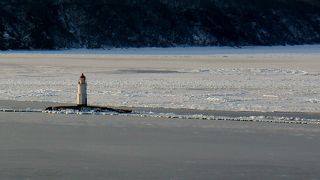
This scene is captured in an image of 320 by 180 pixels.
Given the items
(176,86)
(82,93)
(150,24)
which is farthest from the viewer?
(150,24)

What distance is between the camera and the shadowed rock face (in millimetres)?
52625

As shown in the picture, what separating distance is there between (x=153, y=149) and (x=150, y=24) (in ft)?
160

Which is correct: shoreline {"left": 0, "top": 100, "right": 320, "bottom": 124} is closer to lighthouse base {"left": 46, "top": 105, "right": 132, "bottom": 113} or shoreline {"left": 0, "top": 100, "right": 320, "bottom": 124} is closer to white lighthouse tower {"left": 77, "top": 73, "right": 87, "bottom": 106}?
lighthouse base {"left": 46, "top": 105, "right": 132, "bottom": 113}

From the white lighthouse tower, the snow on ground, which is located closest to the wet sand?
the white lighthouse tower

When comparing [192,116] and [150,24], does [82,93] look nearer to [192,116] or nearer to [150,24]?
[192,116]

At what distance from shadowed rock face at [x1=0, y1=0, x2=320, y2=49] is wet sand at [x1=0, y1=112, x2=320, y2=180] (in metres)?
38.6

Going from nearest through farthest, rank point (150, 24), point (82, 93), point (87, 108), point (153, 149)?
point (153, 149) < point (87, 108) < point (82, 93) < point (150, 24)

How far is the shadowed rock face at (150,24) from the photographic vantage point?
52625 mm

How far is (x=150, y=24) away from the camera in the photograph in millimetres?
57688

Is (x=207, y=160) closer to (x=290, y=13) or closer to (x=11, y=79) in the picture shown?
(x=11, y=79)

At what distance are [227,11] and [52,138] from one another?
54.2 metres

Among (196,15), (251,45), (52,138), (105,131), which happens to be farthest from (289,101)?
(196,15)

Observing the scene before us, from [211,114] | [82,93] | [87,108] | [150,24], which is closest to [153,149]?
[211,114]

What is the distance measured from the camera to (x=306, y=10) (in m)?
67.9
